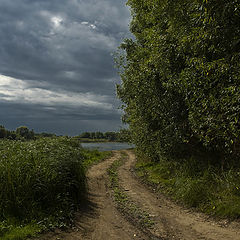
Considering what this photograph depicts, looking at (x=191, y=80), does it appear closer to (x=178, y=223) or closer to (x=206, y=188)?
(x=206, y=188)

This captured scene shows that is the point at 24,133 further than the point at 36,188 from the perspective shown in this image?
Yes

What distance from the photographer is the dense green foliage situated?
23.6 feet

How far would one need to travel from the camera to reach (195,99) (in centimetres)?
873

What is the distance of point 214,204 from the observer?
843cm

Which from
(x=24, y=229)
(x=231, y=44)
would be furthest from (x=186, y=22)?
(x=24, y=229)

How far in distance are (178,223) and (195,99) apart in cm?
431

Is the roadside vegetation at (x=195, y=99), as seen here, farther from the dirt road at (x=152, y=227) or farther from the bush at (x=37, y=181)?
the bush at (x=37, y=181)

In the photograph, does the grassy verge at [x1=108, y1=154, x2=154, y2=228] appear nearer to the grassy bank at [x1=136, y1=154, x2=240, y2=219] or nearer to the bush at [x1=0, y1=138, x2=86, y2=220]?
the bush at [x1=0, y1=138, x2=86, y2=220]

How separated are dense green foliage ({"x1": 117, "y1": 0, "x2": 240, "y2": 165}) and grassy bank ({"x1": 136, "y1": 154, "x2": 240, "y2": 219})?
3.13 ft

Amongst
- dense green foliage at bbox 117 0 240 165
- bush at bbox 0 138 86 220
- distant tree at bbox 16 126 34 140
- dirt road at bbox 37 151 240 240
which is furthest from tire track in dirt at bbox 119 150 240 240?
distant tree at bbox 16 126 34 140

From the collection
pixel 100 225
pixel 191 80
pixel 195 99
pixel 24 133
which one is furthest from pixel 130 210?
pixel 24 133

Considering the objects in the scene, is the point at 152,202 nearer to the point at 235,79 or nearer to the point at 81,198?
the point at 81,198

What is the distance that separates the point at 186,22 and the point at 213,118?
4.39 metres

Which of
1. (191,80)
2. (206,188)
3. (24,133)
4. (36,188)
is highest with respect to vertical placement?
(191,80)
